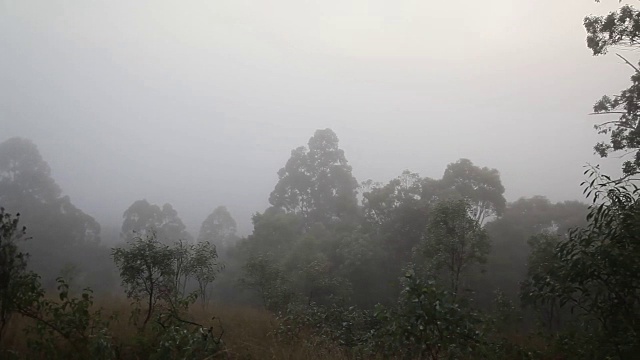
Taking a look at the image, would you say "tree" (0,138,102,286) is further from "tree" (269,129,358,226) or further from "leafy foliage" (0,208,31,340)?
"leafy foliage" (0,208,31,340)

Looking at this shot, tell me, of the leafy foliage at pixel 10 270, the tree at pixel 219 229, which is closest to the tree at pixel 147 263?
the leafy foliage at pixel 10 270

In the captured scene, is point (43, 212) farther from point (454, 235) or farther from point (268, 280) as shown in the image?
point (454, 235)

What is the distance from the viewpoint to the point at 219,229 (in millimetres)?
48812

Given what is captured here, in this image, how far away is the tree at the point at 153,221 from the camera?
42.1m

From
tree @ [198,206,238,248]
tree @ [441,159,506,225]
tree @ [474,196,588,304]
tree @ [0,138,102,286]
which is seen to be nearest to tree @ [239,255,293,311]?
Result: tree @ [474,196,588,304]

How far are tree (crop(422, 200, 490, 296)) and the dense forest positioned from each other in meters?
0.07

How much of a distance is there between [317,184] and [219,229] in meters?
17.1

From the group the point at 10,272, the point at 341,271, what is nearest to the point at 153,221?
the point at 341,271

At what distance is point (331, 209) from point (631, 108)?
94.7ft

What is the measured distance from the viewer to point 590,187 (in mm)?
4652

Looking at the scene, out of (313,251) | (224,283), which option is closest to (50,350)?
(313,251)

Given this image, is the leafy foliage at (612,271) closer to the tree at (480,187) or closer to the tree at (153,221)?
the tree at (480,187)

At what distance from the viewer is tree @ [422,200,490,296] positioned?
16906 mm

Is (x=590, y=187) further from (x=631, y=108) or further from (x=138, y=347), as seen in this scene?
(x=631, y=108)
